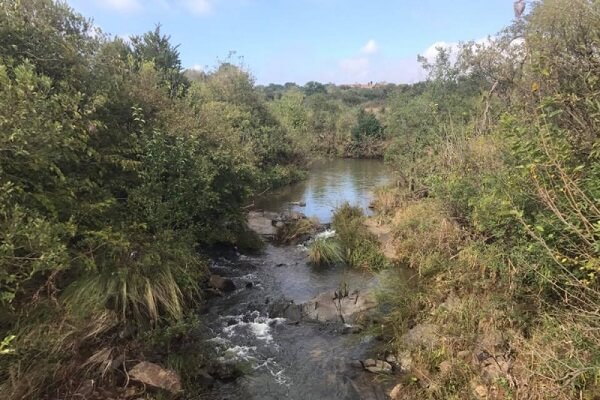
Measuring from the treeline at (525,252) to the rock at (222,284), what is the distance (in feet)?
15.3

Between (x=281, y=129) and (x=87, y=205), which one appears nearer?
(x=87, y=205)

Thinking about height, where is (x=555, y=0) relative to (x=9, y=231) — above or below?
above

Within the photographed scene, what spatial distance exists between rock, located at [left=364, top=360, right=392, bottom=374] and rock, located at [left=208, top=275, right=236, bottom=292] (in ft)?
17.1

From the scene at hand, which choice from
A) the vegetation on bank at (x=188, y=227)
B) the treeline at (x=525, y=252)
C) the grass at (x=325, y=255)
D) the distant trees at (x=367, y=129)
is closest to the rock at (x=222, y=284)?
the vegetation on bank at (x=188, y=227)

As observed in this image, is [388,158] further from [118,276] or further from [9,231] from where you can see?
[9,231]

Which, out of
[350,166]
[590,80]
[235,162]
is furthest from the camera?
[350,166]

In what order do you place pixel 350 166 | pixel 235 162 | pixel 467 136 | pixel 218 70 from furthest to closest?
1. pixel 350 166
2. pixel 218 70
3. pixel 235 162
4. pixel 467 136

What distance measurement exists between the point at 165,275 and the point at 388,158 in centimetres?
1856

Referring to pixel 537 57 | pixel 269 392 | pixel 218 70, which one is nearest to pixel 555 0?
pixel 537 57

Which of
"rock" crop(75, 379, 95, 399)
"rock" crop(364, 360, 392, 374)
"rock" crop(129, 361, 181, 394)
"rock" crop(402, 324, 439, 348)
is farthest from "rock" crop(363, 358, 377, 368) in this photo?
"rock" crop(75, 379, 95, 399)

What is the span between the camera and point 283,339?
31.4ft

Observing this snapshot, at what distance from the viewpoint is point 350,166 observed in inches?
1622

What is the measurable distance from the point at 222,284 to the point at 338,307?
3.53m

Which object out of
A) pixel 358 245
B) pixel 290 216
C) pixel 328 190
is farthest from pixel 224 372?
pixel 328 190
